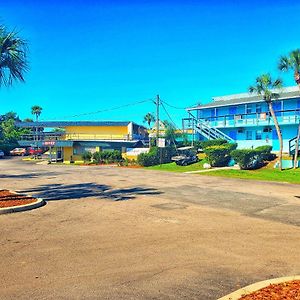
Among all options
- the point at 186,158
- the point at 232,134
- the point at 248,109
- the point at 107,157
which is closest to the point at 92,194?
the point at 186,158

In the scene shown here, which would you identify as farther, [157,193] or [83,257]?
[157,193]

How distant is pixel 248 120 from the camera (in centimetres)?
4219

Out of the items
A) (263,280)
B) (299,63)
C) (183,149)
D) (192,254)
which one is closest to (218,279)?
(263,280)

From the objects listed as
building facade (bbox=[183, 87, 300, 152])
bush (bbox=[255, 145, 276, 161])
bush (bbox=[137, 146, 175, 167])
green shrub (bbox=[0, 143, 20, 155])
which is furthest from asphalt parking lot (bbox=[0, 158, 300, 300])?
green shrub (bbox=[0, 143, 20, 155])

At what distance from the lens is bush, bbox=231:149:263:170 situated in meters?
29.8

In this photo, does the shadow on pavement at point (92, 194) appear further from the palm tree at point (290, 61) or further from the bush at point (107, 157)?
the bush at point (107, 157)

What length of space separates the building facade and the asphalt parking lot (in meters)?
29.1

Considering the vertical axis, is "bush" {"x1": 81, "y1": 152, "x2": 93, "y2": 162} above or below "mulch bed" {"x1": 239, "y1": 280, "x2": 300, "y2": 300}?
above

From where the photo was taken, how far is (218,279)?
17.6 feet

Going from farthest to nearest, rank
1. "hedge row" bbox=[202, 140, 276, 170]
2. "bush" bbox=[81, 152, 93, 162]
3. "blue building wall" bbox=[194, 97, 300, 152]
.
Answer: "bush" bbox=[81, 152, 93, 162]
"blue building wall" bbox=[194, 97, 300, 152]
"hedge row" bbox=[202, 140, 276, 170]

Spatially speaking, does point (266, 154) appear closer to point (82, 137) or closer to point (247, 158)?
point (247, 158)

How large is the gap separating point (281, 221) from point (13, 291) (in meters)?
7.49

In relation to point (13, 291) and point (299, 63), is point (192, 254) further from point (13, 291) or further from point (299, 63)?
point (299, 63)

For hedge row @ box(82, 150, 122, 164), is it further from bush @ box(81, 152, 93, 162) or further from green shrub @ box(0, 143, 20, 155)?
green shrub @ box(0, 143, 20, 155)
